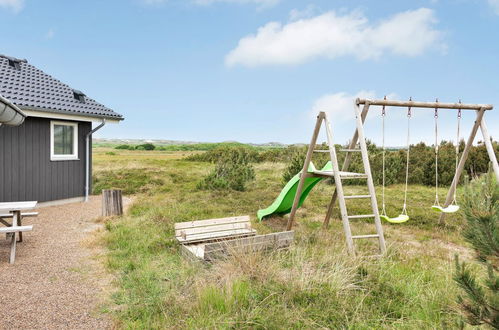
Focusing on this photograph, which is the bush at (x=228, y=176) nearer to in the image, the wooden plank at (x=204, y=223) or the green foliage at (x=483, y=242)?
the wooden plank at (x=204, y=223)

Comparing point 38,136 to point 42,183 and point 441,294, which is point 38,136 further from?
point 441,294

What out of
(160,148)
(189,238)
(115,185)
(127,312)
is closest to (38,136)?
(115,185)

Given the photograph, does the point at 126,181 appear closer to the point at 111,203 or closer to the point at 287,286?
the point at 111,203

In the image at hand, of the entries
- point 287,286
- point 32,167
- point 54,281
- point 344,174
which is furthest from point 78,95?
point 287,286

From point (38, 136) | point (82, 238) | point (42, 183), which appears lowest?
point (82, 238)

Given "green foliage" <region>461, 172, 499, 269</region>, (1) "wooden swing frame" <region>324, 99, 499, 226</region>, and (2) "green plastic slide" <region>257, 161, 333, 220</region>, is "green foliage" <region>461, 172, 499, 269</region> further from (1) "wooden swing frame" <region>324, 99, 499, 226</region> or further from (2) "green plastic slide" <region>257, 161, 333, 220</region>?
(2) "green plastic slide" <region>257, 161, 333, 220</region>

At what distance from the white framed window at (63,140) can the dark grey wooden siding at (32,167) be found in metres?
0.13

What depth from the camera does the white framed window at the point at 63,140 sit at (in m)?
11.6

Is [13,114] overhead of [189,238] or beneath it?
overhead

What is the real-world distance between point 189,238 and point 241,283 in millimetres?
2311

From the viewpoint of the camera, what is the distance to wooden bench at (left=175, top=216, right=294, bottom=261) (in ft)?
17.2

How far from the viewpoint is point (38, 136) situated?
437 inches

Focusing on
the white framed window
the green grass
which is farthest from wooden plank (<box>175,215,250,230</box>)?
the white framed window

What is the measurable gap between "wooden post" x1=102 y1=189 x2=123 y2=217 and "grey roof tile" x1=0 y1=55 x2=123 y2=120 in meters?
3.30
